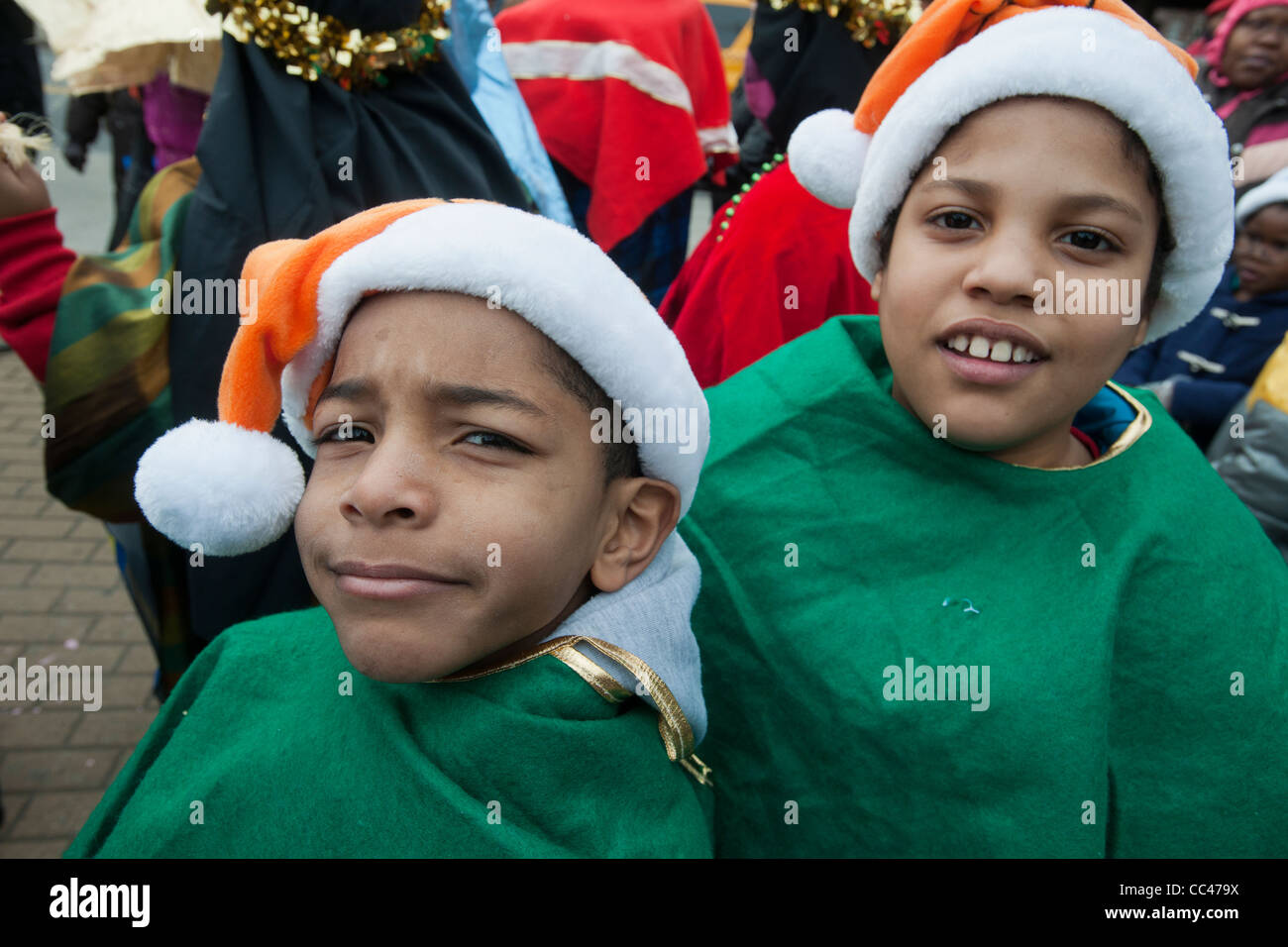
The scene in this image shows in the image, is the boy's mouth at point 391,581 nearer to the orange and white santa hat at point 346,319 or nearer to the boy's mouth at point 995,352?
the orange and white santa hat at point 346,319

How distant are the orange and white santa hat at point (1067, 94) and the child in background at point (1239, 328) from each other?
71.8 inches

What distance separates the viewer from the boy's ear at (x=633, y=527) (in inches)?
51.4

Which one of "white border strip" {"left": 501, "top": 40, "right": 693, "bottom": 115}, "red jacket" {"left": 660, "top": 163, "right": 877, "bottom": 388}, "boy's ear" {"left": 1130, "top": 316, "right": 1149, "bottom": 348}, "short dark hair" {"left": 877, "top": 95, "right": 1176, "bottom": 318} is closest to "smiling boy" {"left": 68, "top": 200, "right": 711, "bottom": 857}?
"short dark hair" {"left": 877, "top": 95, "right": 1176, "bottom": 318}

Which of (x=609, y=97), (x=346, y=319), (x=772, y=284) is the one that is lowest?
(x=346, y=319)

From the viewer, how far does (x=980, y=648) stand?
1416 mm

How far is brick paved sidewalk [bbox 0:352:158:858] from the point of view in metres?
2.90

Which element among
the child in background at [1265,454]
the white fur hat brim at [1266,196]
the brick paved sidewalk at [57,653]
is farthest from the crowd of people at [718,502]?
the white fur hat brim at [1266,196]

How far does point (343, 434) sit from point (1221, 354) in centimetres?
323

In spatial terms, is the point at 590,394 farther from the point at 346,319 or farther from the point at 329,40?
the point at 329,40

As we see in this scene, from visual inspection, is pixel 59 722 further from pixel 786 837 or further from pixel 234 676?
pixel 786 837

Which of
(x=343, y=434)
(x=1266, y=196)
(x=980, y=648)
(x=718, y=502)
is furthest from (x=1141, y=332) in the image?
(x=1266, y=196)

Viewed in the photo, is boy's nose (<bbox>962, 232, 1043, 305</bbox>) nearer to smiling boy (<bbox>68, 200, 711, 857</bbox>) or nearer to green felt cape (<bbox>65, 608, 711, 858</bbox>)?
smiling boy (<bbox>68, 200, 711, 857</bbox>)

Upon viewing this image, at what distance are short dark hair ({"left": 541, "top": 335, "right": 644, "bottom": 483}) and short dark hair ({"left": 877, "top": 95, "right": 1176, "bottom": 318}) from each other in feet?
2.11

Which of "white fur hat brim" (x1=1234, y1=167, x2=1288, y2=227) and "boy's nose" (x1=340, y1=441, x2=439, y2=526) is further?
"white fur hat brim" (x1=1234, y1=167, x2=1288, y2=227)
